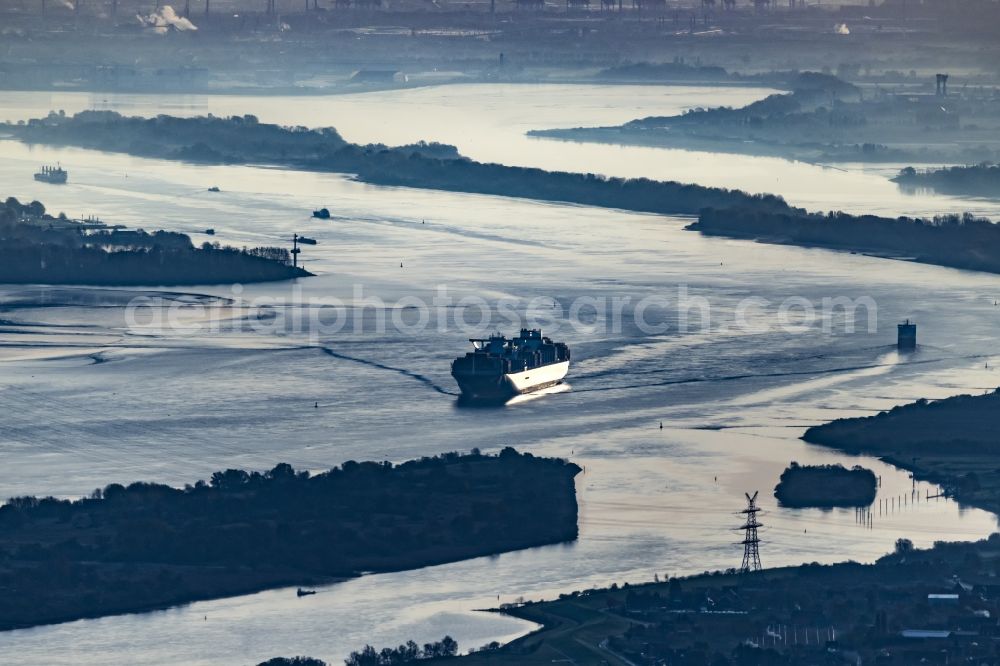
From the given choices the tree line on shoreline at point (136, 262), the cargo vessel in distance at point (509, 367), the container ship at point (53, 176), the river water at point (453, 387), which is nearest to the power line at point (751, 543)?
the river water at point (453, 387)

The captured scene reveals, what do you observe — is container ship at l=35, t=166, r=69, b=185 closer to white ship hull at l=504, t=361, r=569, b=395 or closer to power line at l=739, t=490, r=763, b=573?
white ship hull at l=504, t=361, r=569, b=395

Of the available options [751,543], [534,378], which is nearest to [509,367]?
[534,378]

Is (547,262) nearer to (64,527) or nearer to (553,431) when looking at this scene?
(553,431)

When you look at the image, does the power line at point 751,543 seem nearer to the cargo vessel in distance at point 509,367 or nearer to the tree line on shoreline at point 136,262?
the cargo vessel in distance at point 509,367

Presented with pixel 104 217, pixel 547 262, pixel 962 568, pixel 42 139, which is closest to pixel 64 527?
pixel 962 568

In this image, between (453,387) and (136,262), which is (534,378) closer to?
(453,387)

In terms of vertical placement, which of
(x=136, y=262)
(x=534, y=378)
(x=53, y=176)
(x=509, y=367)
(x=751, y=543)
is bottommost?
(x=751, y=543)
